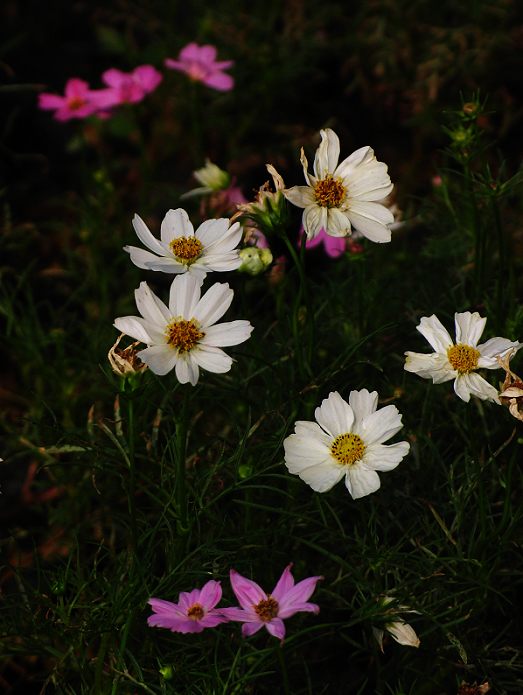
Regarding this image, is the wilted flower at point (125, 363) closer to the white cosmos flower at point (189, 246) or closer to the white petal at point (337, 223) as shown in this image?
the white cosmos flower at point (189, 246)

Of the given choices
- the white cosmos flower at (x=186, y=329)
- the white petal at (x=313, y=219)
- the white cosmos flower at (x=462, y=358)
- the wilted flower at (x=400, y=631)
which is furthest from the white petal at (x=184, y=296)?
the wilted flower at (x=400, y=631)

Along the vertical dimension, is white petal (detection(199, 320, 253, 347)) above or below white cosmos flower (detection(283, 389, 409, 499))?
above

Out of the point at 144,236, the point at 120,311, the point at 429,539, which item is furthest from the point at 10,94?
the point at 429,539

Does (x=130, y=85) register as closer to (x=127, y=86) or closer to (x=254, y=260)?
(x=127, y=86)

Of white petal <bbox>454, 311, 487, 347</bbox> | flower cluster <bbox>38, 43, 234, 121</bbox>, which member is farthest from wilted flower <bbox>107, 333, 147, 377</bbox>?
flower cluster <bbox>38, 43, 234, 121</bbox>

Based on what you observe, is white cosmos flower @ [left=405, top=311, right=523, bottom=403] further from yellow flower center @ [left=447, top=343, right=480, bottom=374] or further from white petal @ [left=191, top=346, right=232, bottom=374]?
white petal @ [left=191, top=346, right=232, bottom=374]

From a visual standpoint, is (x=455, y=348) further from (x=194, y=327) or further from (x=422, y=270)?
(x=422, y=270)
